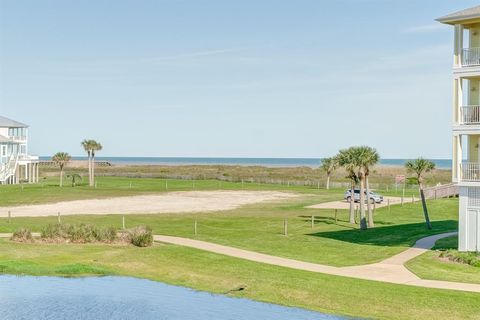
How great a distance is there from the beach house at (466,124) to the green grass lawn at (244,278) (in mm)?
10598

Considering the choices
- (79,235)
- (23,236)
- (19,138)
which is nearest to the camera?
(23,236)

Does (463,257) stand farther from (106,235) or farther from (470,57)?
(106,235)

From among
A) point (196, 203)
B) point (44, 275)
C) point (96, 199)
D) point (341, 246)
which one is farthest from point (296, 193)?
point (44, 275)

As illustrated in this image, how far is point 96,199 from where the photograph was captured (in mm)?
88188

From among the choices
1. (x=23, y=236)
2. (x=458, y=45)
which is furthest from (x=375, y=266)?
(x=23, y=236)

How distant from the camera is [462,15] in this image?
41.1 meters

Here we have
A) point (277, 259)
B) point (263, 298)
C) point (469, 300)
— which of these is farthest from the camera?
point (277, 259)

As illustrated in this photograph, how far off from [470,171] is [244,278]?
16179 millimetres

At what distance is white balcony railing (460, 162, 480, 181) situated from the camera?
136 ft

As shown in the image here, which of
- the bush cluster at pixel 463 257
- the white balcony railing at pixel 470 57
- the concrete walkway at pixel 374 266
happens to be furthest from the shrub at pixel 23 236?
the white balcony railing at pixel 470 57

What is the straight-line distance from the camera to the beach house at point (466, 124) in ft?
134

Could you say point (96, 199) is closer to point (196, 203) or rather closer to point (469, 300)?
point (196, 203)

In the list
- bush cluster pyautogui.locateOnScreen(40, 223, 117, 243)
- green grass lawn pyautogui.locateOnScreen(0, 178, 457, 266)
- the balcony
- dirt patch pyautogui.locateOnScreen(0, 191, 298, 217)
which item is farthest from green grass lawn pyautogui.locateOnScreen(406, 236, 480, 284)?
the balcony

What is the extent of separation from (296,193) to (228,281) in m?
67.1
